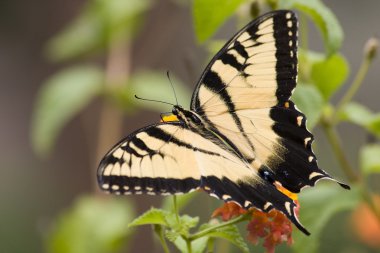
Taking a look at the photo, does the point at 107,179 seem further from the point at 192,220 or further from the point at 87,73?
the point at 87,73

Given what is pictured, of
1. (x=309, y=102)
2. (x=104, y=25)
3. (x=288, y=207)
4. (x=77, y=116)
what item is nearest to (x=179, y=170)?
(x=288, y=207)

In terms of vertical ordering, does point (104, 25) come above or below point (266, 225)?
above

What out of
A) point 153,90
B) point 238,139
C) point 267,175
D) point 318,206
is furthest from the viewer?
point 153,90

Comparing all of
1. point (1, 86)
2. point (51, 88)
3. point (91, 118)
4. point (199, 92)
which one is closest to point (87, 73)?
point (51, 88)

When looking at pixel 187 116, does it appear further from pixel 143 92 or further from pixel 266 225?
pixel 143 92

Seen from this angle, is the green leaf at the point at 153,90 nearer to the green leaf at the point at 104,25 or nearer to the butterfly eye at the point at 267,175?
the green leaf at the point at 104,25

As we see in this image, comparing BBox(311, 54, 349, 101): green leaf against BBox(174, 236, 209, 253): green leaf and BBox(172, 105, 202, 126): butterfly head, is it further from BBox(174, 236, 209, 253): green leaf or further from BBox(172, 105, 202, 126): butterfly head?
BBox(174, 236, 209, 253): green leaf

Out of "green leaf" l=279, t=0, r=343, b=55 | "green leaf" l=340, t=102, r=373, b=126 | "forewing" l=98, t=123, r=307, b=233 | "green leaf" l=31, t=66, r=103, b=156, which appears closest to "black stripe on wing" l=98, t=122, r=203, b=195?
"forewing" l=98, t=123, r=307, b=233
